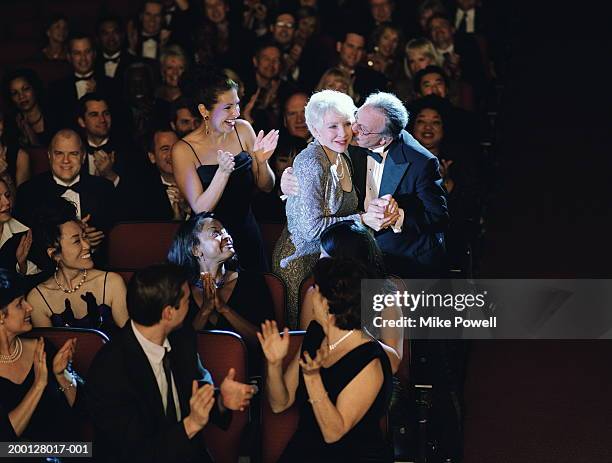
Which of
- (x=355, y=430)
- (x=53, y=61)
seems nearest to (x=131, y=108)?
(x=53, y=61)

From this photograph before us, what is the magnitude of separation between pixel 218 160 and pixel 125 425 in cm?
149

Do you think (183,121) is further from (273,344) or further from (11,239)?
(273,344)

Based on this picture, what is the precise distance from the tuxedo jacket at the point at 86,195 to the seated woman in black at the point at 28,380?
1582 mm

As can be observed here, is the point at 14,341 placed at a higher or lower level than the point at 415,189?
lower

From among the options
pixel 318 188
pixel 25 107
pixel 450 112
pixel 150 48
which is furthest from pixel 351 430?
pixel 150 48

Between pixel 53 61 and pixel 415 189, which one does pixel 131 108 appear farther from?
pixel 415 189

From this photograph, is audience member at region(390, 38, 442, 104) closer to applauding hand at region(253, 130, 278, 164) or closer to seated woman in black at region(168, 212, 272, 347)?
applauding hand at region(253, 130, 278, 164)

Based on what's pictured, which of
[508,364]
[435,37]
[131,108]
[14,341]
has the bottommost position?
[508,364]

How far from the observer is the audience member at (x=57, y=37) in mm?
6973

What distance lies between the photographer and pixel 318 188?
3623mm

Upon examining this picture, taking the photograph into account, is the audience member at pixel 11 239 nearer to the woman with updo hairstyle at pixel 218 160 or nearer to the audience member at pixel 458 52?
the woman with updo hairstyle at pixel 218 160

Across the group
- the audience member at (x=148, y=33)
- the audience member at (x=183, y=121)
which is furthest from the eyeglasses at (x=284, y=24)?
the audience member at (x=183, y=121)

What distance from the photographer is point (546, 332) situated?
4777 mm

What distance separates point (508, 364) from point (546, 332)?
1.07ft
